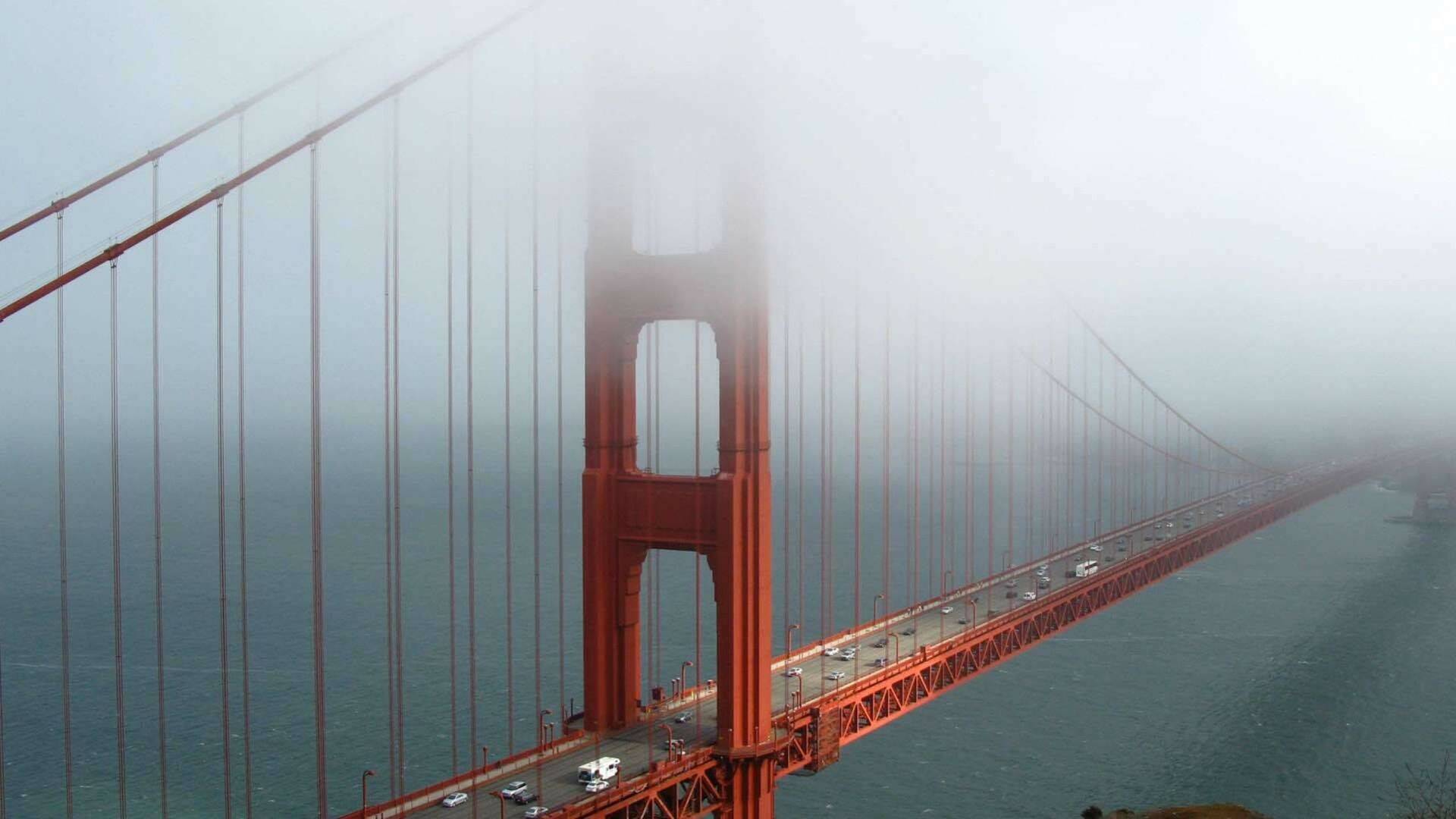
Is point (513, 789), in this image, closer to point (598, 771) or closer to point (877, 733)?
point (598, 771)

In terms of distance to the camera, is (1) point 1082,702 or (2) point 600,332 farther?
(1) point 1082,702

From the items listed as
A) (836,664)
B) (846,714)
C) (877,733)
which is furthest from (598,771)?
(877,733)

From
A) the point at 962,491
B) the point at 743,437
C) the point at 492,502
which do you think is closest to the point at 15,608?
the point at 492,502

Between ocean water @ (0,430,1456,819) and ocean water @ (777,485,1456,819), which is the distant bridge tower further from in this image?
ocean water @ (777,485,1456,819)

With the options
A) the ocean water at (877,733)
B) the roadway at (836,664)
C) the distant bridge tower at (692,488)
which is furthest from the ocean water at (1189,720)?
the distant bridge tower at (692,488)

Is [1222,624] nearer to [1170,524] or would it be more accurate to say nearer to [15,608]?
[1170,524]

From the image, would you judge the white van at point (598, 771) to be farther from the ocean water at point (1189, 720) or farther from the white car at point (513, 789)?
the ocean water at point (1189, 720)
